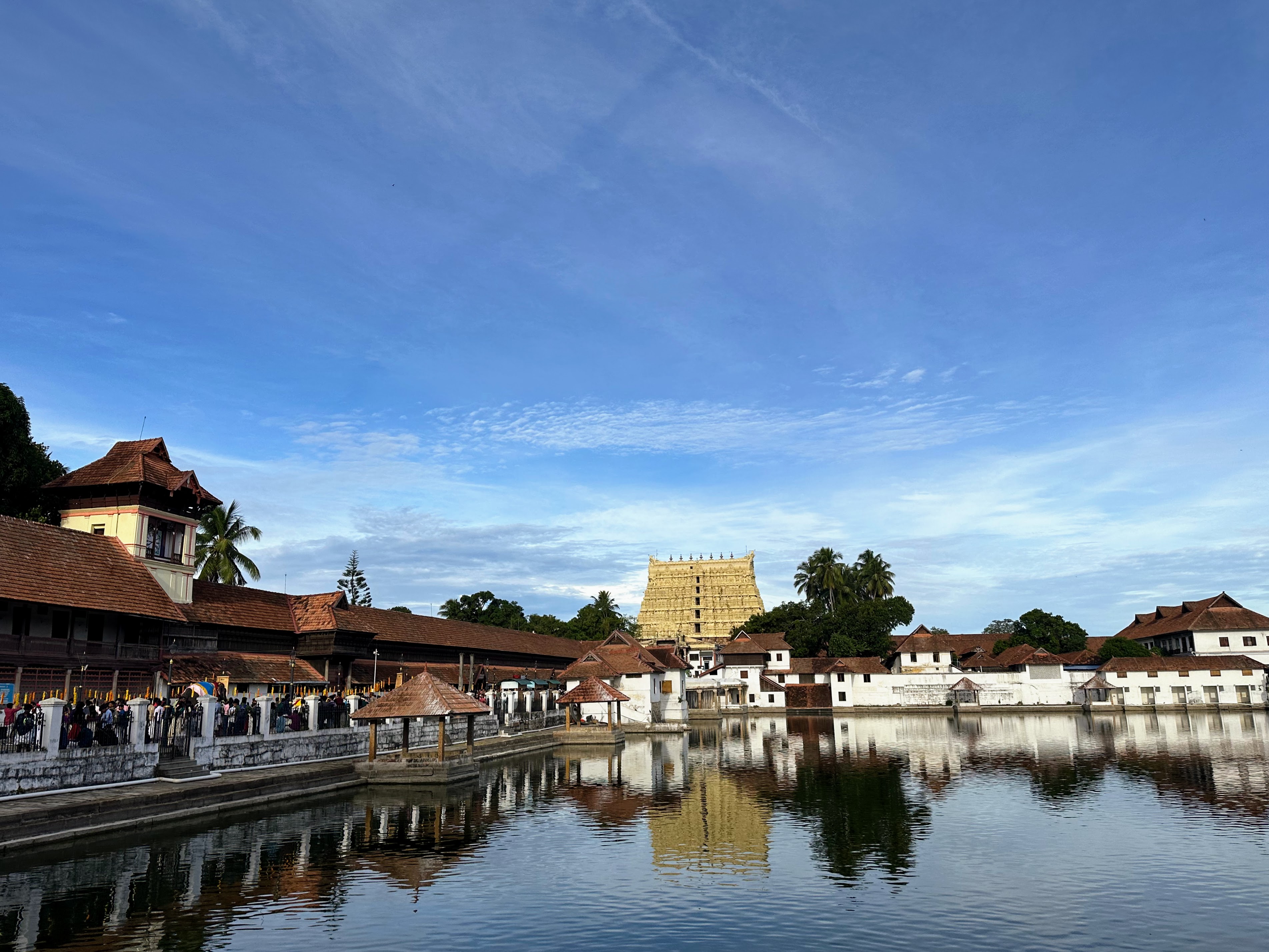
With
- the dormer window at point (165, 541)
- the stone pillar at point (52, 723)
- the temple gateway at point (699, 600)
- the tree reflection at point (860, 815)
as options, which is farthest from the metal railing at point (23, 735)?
the temple gateway at point (699, 600)

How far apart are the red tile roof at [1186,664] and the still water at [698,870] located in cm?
4963

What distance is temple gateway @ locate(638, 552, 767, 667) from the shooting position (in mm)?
143125

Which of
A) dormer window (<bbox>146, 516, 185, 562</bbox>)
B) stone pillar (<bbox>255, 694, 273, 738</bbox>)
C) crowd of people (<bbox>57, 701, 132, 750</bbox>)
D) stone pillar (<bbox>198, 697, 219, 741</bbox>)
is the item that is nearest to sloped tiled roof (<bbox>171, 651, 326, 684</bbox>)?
dormer window (<bbox>146, 516, 185, 562</bbox>)

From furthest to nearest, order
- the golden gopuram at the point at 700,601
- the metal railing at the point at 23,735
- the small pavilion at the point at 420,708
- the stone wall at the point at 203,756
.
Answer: the golden gopuram at the point at 700,601
the small pavilion at the point at 420,708
the stone wall at the point at 203,756
the metal railing at the point at 23,735

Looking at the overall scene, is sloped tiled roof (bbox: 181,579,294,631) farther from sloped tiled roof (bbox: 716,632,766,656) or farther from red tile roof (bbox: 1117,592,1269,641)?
red tile roof (bbox: 1117,592,1269,641)

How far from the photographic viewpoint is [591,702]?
50.5 metres

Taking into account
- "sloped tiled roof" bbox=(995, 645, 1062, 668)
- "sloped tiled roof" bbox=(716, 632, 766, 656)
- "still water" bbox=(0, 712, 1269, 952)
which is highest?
"sloped tiled roof" bbox=(716, 632, 766, 656)

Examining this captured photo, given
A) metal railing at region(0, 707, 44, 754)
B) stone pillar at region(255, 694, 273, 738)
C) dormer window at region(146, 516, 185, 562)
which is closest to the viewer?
metal railing at region(0, 707, 44, 754)

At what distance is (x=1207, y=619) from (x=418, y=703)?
80.3 m

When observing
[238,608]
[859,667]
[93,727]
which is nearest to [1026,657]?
[859,667]

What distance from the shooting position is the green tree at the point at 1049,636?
92250mm

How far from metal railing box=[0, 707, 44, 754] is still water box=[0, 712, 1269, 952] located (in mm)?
3692

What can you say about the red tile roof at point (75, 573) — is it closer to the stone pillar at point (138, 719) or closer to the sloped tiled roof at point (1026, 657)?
the stone pillar at point (138, 719)

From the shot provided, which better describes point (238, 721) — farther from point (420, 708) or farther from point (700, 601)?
point (700, 601)
